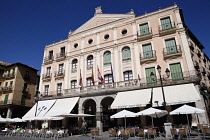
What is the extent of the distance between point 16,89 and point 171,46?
85.7 ft

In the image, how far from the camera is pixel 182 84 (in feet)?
45.8

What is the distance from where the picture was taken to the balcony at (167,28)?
54.2 feet

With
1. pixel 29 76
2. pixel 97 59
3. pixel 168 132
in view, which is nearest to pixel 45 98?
pixel 97 59

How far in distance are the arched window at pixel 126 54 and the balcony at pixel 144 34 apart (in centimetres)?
184

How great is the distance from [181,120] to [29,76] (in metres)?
28.1

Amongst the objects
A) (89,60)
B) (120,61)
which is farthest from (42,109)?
(120,61)

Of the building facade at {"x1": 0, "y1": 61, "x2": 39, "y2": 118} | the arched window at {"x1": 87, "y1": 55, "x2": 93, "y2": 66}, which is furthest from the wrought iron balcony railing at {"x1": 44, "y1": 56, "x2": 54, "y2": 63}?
the building facade at {"x1": 0, "y1": 61, "x2": 39, "y2": 118}

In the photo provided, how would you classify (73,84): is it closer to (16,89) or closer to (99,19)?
(99,19)

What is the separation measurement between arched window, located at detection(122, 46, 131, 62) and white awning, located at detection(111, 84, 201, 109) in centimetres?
429

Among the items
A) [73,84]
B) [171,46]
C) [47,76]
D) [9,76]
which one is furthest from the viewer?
[9,76]

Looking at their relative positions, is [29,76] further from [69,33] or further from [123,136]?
[123,136]

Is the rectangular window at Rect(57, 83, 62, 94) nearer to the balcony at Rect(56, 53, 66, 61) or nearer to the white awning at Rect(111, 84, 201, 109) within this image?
the balcony at Rect(56, 53, 66, 61)

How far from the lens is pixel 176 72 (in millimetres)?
15055

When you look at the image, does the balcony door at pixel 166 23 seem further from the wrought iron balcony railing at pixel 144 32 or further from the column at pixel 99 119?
the column at pixel 99 119
